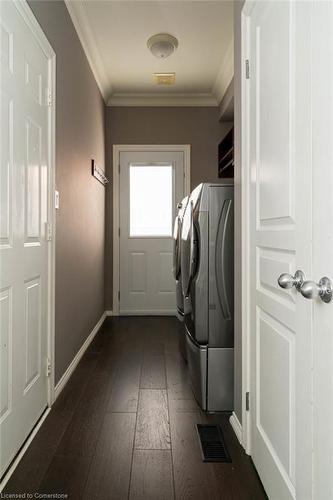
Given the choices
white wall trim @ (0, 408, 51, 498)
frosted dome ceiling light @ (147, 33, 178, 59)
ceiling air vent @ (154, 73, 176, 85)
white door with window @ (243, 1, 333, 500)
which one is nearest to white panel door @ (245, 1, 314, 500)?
white door with window @ (243, 1, 333, 500)

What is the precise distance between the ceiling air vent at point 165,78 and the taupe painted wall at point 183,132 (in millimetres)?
468

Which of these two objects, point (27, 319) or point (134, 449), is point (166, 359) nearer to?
point (134, 449)

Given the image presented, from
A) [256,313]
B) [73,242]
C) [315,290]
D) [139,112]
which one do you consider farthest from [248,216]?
[139,112]

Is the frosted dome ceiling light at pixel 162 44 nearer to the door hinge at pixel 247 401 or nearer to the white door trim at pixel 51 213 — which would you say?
the white door trim at pixel 51 213

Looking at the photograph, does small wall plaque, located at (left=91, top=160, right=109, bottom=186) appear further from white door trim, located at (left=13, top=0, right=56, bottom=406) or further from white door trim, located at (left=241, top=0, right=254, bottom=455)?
white door trim, located at (left=241, top=0, right=254, bottom=455)

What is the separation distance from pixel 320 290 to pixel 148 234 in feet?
12.3

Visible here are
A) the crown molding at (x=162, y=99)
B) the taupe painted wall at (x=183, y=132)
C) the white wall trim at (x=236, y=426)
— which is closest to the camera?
the white wall trim at (x=236, y=426)

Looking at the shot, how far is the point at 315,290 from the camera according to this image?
33.7 inches

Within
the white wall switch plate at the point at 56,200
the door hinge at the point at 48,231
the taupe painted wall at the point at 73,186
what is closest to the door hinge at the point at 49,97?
the taupe painted wall at the point at 73,186

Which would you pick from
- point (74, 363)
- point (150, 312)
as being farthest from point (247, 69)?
point (150, 312)

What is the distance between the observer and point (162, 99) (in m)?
4.42

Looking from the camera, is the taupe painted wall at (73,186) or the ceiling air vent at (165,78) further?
the ceiling air vent at (165,78)

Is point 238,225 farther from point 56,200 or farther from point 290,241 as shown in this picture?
point 56,200

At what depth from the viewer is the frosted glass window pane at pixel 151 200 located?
449 centimetres
